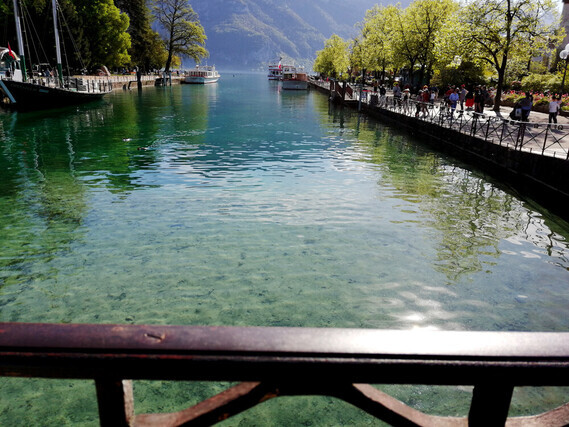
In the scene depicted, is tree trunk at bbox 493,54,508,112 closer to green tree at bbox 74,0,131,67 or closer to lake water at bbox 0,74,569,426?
lake water at bbox 0,74,569,426

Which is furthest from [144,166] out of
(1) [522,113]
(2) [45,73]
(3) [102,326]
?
(2) [45,73]

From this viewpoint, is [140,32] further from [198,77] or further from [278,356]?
[278,356]

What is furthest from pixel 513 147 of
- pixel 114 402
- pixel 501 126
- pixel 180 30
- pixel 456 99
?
pixel 180 30

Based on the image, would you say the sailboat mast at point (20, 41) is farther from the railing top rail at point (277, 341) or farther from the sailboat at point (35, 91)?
the railing top rail at point (277, 341)

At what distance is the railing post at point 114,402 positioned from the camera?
110 cm

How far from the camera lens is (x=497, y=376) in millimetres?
1080

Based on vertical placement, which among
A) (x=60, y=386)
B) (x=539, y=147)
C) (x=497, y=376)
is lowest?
(x=60, y=386)

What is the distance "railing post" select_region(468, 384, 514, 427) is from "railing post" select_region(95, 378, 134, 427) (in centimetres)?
91

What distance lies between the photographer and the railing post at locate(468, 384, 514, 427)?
1138 millimetres

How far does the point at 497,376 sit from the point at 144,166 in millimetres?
17762

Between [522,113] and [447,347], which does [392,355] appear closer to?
[447,347]

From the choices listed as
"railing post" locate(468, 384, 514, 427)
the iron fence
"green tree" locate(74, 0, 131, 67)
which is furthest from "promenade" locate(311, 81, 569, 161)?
"green tree" locate(74, 0, 131, 67)

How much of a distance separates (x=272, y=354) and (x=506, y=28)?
3023cm

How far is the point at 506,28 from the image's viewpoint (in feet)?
85.0
